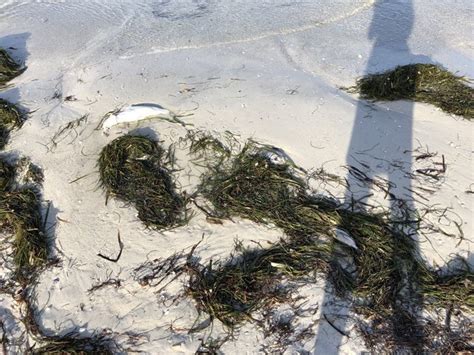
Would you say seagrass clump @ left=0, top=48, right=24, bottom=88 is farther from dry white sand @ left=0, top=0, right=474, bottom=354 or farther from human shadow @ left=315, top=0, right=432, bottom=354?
human shadow @ left=315, top=0, right=432, bottom=354

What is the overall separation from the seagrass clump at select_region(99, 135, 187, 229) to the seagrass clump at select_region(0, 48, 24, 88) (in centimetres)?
196

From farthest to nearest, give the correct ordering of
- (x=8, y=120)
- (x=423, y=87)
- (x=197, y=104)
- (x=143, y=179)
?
(x=423, y=87)
(x=197, y=104)
(x=8, y=120)
(x=143, y=179)

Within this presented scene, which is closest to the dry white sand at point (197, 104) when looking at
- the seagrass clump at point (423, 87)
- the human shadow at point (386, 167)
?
the human shadow at point (386, 167)

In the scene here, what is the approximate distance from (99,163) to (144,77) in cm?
146

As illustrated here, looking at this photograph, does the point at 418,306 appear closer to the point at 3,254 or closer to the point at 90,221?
the point at 90,221

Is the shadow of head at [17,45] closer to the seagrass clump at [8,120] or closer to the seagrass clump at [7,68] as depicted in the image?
the seagrass clump at [7,68]

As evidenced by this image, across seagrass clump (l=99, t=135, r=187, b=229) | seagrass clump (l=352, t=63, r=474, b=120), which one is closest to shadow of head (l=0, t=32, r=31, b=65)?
seagrass clump (l=99, t=135, r=187, b=229)

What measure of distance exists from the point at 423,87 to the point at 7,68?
4967 mm

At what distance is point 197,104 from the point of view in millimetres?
4289

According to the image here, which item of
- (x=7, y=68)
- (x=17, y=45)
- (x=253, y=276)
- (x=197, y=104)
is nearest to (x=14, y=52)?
(x=17, y=45)

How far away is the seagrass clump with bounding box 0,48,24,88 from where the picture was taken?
4.73m

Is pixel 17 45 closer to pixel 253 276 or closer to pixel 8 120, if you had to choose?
pixel 8 120

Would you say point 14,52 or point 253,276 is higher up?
point 14,52

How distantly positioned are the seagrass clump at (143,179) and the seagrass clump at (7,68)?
1.96 meters
